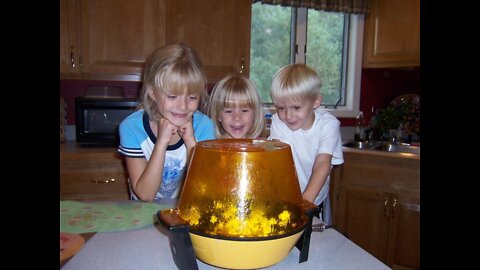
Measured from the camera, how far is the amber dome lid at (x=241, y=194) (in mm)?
522

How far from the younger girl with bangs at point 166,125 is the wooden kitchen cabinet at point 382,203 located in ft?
3.63

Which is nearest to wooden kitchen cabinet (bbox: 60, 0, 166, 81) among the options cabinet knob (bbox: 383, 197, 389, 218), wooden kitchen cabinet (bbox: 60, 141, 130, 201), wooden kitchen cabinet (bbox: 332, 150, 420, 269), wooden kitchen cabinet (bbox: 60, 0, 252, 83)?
wooden kitchen cabinet (bbox: 60, 0, 252, 83)

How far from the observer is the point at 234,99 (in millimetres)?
1298

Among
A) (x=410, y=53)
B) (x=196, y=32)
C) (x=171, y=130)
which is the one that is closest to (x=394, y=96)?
(x=410, y=53)

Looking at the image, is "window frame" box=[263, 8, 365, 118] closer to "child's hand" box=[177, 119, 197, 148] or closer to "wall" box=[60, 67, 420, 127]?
"wall" box=[60, 67, 420, 127]

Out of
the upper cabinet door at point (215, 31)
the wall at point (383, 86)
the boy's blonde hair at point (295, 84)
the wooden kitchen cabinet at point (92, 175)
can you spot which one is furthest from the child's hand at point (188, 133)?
the wall at point (383, 86)

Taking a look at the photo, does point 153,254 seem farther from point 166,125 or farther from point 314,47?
point 314,47

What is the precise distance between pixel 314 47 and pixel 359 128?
2.16ft

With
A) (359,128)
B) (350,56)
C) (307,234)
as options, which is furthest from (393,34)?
(307,234)
